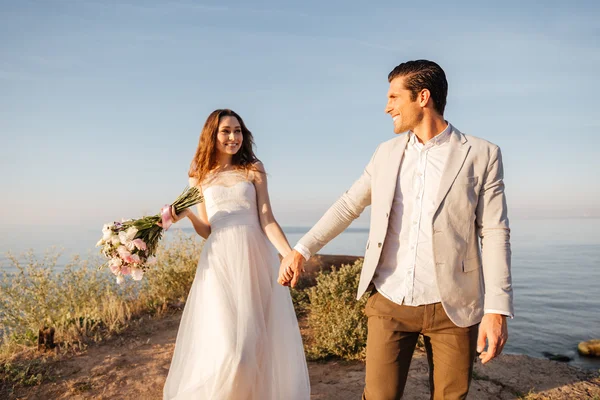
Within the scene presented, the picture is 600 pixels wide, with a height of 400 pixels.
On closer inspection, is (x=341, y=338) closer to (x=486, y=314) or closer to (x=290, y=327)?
(x=290, y=327)

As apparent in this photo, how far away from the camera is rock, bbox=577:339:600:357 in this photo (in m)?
7.45

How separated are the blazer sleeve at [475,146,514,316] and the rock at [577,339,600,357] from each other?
6.17m

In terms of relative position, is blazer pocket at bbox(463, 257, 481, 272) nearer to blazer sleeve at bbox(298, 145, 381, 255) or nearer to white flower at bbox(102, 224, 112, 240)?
blazer sleeve at bbox(298, 145, 381, 255)

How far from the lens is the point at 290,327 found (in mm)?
4371

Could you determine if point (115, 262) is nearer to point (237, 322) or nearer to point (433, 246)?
point (237, 322)

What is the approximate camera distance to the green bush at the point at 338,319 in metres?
5.82

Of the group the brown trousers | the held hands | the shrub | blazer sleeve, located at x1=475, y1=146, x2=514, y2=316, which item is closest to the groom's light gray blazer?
blazer sleeve, located at x1=475, y1=146, x2=514, y2=316

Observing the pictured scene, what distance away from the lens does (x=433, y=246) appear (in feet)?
8.59

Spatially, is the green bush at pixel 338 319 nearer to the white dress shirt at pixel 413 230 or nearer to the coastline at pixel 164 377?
the coastline at pixel 164 377

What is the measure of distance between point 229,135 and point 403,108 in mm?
2215

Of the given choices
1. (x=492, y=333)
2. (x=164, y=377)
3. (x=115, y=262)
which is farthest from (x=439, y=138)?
(x=164, y=377)

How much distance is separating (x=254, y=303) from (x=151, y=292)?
4.70m

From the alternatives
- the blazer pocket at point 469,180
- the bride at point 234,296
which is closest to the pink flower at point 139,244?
the bride at point 234,296

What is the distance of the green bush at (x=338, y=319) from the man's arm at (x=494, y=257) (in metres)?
3.38
